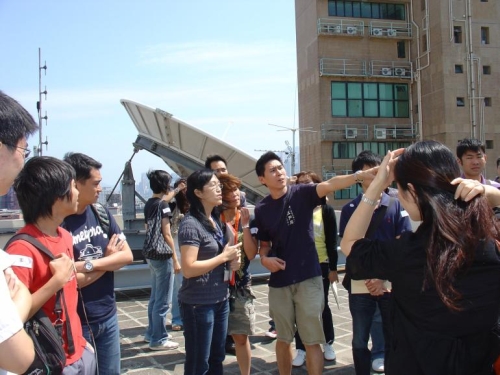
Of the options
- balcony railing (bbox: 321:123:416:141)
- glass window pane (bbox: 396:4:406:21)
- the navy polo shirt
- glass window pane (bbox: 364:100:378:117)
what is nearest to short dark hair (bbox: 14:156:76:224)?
the navy polo shirt

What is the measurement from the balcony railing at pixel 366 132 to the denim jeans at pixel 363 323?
27664 mm

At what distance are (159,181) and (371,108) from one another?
28570 millimetres

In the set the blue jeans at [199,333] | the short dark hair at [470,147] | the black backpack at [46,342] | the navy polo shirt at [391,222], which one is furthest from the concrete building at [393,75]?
the black backpack at [46,342]

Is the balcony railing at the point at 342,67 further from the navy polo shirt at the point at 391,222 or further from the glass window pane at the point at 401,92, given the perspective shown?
the navy polo shirt at the point at 391,222

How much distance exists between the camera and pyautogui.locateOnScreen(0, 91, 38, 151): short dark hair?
Answer: 1.67 metres

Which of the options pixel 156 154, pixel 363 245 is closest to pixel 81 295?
pixel 363 245

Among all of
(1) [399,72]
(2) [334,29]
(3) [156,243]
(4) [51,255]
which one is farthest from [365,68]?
(4) [51,255]

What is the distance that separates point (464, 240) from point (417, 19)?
34297 millimetres

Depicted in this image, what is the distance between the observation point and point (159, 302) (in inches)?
215

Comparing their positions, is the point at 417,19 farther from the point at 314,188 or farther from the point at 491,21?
the point at 314,188

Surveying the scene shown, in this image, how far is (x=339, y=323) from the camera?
20.3ft

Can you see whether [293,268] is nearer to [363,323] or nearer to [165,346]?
[363,323]

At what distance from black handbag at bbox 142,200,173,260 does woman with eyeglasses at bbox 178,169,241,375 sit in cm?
202

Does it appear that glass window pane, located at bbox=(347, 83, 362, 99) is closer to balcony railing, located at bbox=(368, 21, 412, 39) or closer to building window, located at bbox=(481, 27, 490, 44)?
balcony railing, located at bbox=(368, 21, 412, 39)
